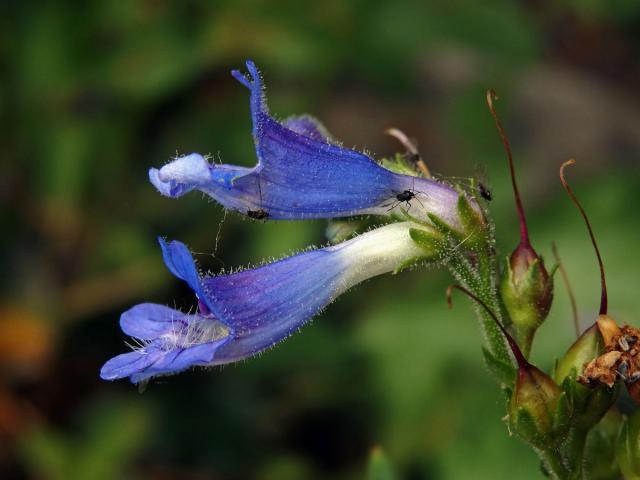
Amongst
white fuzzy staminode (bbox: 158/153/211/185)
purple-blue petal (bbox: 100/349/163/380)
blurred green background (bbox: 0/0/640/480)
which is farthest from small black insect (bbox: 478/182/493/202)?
blurred green background (bbox: 0/0/640/480)

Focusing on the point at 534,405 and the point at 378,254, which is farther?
the point at 378,254

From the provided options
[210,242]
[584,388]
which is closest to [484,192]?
[584,388]

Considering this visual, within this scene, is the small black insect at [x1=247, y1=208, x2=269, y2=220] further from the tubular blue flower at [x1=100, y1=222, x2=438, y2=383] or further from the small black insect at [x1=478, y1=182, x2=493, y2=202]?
the small black insect at [x1=478, y1=182, x2=493, y2=202]

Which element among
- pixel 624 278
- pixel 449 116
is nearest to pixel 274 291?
Result: pixel 624 278

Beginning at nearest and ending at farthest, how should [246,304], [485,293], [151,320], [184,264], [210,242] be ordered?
[184,264], [246,304], [151,320], [485,293], [210,242]

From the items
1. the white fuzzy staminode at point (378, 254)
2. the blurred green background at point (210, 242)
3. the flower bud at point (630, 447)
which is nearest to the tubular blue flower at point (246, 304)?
the white fuzzy staminode at point (378, 254)

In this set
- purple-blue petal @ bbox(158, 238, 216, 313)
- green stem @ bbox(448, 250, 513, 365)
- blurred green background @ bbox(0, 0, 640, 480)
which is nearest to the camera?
purple-blue petal @ bbox(158, 238, 216, 313)

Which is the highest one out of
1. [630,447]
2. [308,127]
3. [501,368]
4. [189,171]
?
[308,127]

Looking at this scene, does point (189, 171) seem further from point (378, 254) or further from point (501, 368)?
point (501, 368)
